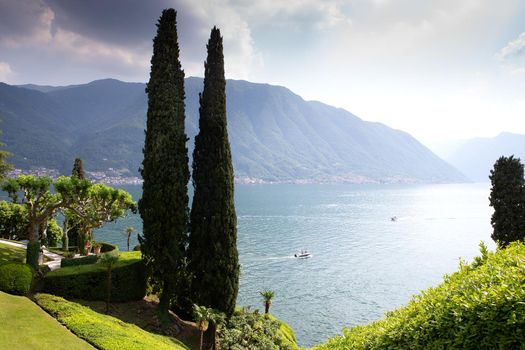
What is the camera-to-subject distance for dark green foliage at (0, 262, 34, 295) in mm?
19359

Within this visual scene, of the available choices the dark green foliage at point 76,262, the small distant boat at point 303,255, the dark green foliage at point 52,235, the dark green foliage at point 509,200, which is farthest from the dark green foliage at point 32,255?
the small distant boat at point 303,255

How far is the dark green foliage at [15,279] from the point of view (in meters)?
19.4

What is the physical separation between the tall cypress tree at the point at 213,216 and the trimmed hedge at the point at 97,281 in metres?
4.16

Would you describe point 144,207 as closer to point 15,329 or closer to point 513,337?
point 15,329

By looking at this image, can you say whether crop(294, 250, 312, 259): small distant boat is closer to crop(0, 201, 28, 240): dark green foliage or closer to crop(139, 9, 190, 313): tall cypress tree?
crop(0, 201, 28, 240): dark green foliage

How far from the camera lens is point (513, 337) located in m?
5.36

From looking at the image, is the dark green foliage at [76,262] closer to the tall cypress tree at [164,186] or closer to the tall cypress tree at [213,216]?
the tall cypress tree at [164,186]

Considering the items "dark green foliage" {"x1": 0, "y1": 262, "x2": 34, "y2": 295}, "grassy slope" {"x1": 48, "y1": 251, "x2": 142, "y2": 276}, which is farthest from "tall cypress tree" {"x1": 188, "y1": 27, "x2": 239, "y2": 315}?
"dark green foliage" {"x1": 0, "y1": 262, "x2": 34, "y2": 295}

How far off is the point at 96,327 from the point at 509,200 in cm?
3770

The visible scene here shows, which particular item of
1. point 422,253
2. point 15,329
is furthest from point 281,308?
point 422,253

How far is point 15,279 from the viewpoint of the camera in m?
19.6

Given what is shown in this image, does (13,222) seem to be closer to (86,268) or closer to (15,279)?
(86,268)

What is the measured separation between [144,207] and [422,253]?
79.6 m

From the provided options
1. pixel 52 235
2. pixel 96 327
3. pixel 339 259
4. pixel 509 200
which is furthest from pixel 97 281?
pixel 339 259
